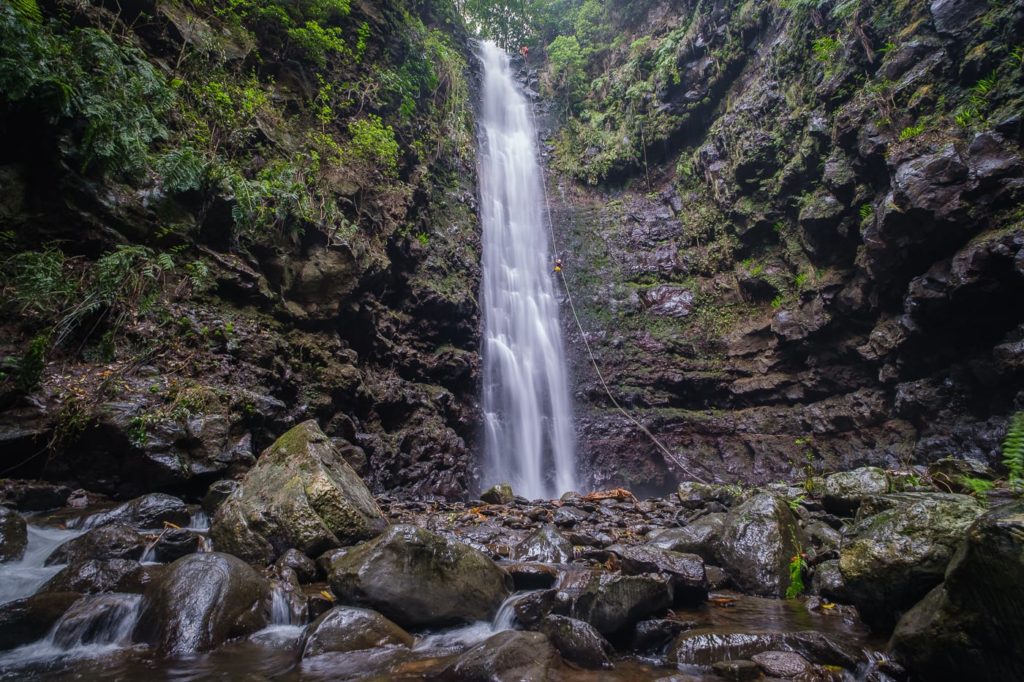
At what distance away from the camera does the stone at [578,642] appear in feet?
10.2

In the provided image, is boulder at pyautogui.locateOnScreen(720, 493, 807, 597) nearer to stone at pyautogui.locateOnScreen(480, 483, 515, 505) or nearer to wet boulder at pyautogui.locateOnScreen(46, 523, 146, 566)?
stone at pyautogui.locateOnScreen(480, 483, 515, 505)

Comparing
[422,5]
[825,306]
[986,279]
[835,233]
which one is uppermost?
[422,5]

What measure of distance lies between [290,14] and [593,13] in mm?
14483

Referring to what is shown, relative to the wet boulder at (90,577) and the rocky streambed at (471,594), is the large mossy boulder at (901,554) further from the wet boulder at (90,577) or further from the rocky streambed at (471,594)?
the wet boulder at (90,577)

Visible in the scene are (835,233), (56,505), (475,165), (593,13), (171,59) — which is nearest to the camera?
(56,505)

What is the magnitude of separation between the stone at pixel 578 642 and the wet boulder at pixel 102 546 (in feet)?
12.0

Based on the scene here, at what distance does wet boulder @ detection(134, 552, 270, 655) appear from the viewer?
3209 mm

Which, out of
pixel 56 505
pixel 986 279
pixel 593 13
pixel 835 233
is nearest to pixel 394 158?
pixel 56 505

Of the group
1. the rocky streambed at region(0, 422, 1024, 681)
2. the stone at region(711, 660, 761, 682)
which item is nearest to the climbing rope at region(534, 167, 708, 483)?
the rocky streambed at region(0, 422, 1024, 681)

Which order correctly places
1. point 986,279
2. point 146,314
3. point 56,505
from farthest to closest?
point 986,279, point 146,314, point 56,505

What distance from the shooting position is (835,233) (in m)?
10.9

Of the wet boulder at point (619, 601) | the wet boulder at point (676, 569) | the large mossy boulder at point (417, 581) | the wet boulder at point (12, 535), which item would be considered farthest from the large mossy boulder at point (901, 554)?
the wet boulder at point (12, 535)

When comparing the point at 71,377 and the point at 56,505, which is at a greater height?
the point at 71,377

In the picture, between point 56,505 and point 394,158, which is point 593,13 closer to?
point 394,158
